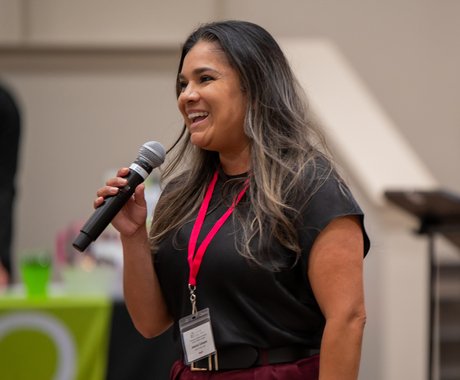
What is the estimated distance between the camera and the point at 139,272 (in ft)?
4.36

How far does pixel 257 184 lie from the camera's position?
123 centimetres

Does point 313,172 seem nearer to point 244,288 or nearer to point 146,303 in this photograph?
point 244,288

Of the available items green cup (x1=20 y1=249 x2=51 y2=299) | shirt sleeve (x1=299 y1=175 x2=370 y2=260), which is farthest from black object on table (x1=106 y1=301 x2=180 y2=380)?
shirt sleeve (x1=299 y1=175 x2=370 y2=260)

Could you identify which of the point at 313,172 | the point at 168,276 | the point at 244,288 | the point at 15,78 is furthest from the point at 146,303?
the point at 15,78

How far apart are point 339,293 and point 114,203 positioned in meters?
0.50

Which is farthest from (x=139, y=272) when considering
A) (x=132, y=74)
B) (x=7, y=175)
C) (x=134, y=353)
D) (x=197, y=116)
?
(x=132, y=74)

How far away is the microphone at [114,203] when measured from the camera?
114cm

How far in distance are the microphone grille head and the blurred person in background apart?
1.52 m

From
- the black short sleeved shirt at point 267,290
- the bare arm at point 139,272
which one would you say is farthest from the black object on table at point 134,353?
the black short sleeved shirt at point 267,290

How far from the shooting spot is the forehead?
127cm

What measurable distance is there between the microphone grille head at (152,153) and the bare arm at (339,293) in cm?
43

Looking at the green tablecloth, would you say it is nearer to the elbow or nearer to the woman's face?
the woman's face

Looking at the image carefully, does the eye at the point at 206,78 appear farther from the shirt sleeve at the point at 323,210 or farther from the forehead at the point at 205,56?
the shirt sleeve at the point at 323,210

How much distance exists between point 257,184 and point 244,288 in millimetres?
225
